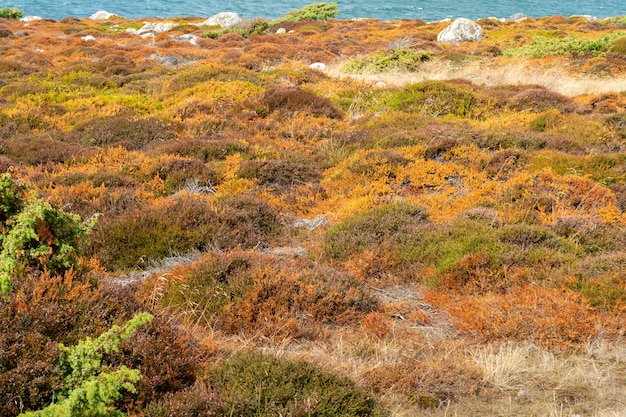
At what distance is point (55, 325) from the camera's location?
3510 mm

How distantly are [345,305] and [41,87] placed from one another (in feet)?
48.0

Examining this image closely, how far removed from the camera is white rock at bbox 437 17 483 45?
32938mm

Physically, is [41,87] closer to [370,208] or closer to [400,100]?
[400,100]

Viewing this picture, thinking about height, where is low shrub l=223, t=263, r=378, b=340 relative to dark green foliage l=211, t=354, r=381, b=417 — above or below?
below

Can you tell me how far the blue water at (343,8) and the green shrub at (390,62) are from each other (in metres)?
40.7

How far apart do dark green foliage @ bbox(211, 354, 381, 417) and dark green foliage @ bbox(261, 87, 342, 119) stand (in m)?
10.6

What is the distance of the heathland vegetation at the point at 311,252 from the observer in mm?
3463

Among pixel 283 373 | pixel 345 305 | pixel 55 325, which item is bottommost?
pixel 345 305

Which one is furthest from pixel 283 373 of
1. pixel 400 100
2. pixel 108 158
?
pixel 400 100

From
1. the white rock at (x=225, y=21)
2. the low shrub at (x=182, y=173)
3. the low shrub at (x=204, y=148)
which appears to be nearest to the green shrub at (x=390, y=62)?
the low shrub at (x=204, y=148)

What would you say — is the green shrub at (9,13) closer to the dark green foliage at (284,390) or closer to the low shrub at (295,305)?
the low shrub at (295,305)

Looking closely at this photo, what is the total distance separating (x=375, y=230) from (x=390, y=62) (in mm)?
16111

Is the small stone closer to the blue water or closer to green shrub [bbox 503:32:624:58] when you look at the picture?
green shrub [bbox 503:32:624:58]

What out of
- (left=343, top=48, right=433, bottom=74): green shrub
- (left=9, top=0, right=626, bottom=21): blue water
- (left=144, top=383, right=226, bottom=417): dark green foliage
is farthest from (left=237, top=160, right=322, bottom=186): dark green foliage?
(left=9, top=0, right=626, bottom=21): blue water
